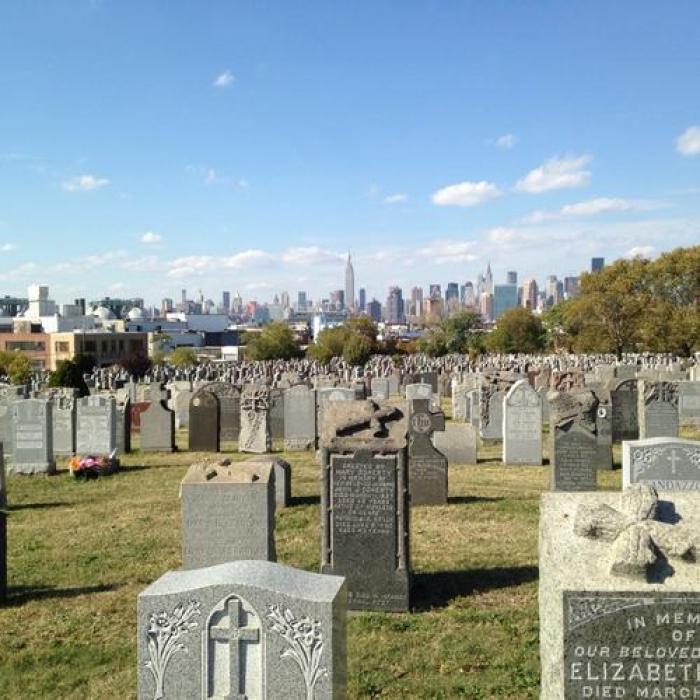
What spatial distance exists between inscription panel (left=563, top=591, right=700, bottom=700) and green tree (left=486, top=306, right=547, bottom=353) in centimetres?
8274

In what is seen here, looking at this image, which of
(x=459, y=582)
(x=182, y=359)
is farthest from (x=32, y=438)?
(x=182, y=359)

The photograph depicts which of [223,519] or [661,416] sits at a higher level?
[661,416]

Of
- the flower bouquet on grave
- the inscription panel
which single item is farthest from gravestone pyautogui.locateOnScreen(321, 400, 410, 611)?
the flower bouquet on grave

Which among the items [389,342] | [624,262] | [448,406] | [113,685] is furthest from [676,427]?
[389,342]

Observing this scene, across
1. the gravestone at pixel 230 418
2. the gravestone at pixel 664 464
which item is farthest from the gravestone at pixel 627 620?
the gravestone at pixel 230 418

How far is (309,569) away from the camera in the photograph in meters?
9.09

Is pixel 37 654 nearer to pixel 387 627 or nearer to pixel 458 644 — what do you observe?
pixel 387 627

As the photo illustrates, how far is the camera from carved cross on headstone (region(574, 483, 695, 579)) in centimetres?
388

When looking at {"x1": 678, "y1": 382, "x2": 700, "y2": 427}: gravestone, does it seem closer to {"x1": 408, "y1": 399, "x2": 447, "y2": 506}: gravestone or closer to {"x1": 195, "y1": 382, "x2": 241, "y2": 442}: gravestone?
{"x1": 195, "y1": 382, "x2": 241, "y2": 442}: gravestone

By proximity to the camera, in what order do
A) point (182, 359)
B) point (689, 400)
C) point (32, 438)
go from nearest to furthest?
point (32, 438) → point (689, 400) → point (182, 359)

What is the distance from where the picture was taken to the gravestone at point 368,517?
Answer: 25.7 ft

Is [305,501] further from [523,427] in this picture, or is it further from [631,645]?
[631,645]

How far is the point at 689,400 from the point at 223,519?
19532 mm

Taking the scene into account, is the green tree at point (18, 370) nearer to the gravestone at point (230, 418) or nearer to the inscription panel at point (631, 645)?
the gravestone at point (230, 418)
